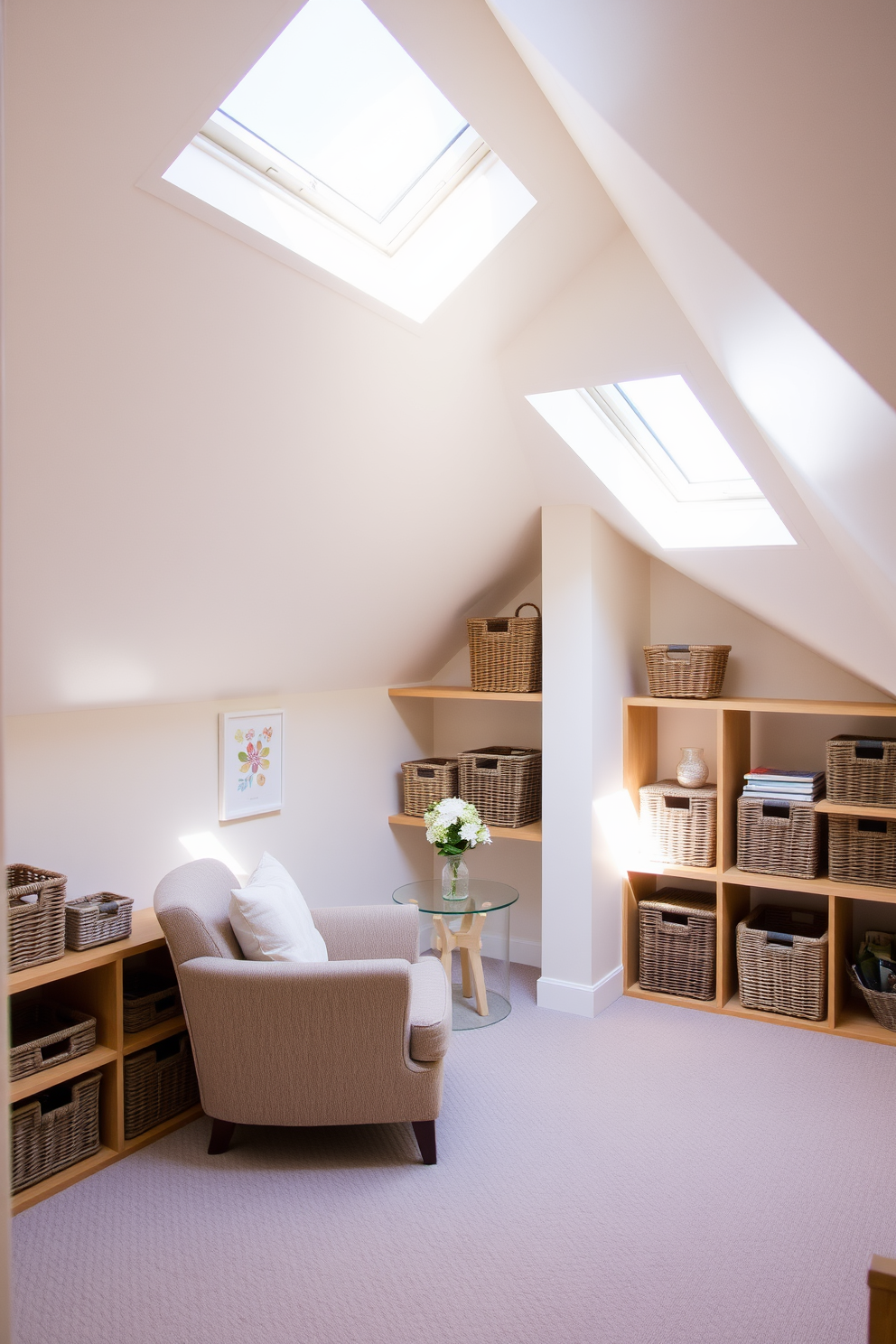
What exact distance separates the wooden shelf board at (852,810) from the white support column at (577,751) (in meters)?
0.87

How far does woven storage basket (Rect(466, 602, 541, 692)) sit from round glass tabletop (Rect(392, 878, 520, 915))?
2.91ft

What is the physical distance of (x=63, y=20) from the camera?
1544 millimetres

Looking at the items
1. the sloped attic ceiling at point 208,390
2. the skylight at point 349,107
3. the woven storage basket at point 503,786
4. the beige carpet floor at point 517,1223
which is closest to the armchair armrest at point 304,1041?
the beige carpet floor at point 517,1223

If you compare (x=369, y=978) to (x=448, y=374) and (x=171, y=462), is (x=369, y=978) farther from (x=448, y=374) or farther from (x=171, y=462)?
(x=448, y=374)

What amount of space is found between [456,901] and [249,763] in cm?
99

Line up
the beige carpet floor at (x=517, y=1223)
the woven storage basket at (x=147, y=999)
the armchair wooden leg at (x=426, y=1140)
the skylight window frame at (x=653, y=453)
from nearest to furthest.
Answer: the beige carpet floor at (x=517, y=1223) < the armchair wooden leg at (x=426, y=1140) < the woven storage basket at (x=147, y=999) < the skylight window frame at (x=653, y=453)

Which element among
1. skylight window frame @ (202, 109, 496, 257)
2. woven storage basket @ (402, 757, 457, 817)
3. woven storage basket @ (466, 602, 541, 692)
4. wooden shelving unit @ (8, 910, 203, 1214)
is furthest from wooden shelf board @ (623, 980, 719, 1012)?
skylight window frame @ (202, 109, 496, 257)

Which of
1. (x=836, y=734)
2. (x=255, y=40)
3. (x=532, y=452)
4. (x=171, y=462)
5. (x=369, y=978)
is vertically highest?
(x=255, y=40)

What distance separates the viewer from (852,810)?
3.71 metres

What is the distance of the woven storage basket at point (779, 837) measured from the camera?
3.87 meters

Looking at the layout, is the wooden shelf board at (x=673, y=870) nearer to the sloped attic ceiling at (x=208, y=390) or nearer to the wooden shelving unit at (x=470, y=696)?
the wooden shelving unit at (x=470, y=696)

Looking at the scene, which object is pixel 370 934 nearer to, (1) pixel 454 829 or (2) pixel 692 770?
(1) pixel 454 829

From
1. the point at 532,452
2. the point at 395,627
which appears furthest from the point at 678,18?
the point at 395,627

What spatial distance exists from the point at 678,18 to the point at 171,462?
1.80m
